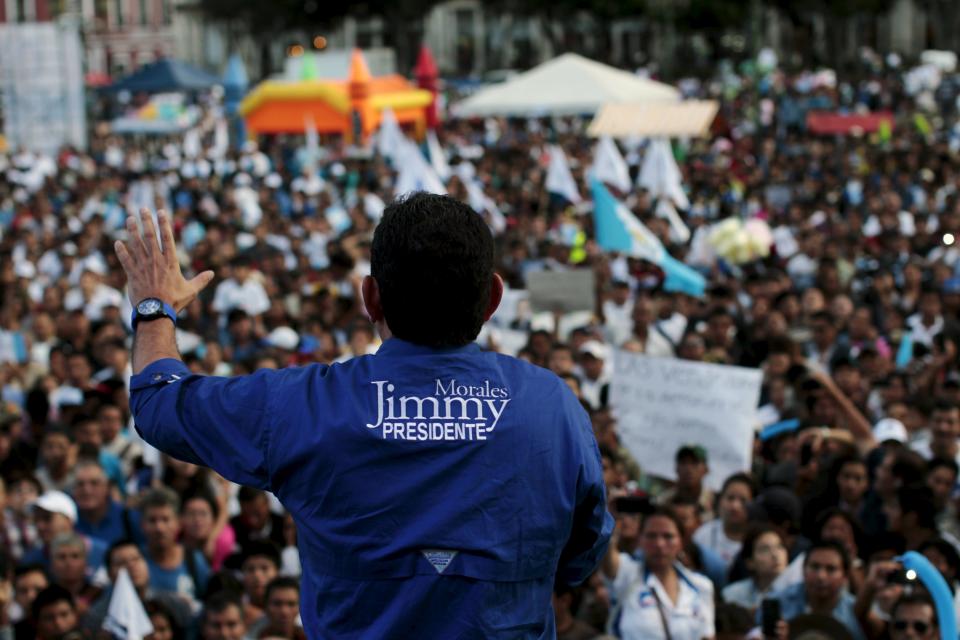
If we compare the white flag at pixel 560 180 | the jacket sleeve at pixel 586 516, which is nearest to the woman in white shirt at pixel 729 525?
the jacket sleeve at pixel 586 516

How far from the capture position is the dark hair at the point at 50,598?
601 cm

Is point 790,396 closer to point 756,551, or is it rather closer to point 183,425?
point 756,551

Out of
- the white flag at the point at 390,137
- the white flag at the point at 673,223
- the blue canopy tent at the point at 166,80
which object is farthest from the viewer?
the blue canopy tent at the point at 166,80

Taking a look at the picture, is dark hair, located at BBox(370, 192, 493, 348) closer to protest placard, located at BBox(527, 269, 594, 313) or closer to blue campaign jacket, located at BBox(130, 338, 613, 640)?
blue campaign jacket, located at BBox(130, 338, 613, 640)

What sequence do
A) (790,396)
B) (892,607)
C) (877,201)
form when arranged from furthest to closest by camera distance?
1. (877,201)
2. (790,396)
3. (892,607)

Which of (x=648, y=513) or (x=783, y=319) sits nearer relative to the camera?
(x=648, y=513)

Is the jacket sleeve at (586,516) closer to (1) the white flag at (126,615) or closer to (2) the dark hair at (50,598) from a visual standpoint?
(1) the white flag at (126,615)

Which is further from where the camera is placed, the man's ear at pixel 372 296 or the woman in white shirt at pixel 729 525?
the woman in white shirt at pixel 729 525

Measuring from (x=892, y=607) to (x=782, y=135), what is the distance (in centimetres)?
2466

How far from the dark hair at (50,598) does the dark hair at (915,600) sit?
2876 mm

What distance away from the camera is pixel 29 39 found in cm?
2805

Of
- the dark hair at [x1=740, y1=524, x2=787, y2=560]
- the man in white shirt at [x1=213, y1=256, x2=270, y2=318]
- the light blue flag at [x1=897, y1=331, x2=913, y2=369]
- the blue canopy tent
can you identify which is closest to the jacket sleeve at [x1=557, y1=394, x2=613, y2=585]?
the dark hair at [x1=740, y1=524, x2=787, y2=560]

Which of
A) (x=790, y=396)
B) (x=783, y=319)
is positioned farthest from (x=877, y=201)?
Answer: (x=790, y=396)

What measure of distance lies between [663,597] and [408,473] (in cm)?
362
